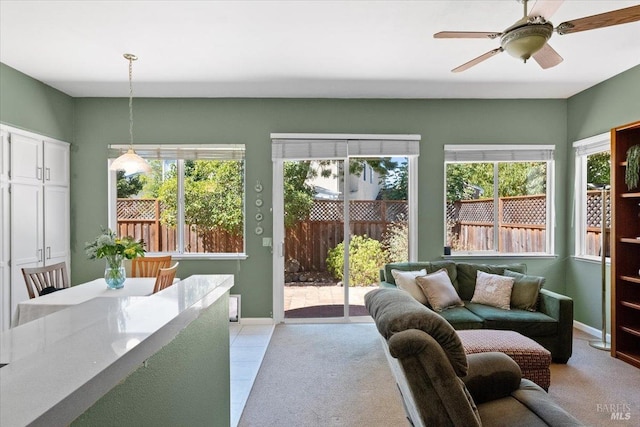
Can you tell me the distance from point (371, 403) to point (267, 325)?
2150mm

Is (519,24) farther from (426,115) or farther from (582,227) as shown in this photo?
(582,227)

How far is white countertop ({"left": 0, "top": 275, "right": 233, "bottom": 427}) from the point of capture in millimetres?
598

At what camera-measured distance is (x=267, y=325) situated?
4.65m

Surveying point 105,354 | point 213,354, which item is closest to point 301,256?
point 213,354

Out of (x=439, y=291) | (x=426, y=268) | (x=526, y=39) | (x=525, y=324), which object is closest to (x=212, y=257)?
(x=426, y=268)

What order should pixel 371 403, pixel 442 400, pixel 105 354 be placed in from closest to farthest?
pixel 105 354 → pixel 442 400 → pixel 371 403

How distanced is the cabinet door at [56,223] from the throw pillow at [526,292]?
5.10m

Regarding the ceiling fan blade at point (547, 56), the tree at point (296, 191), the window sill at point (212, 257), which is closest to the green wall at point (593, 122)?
the ceiling fan blade at point (547, 56)

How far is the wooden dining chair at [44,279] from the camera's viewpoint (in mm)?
3106

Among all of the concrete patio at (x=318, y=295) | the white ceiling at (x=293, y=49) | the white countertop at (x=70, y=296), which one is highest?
the white ceiling at (x=293, y=49)

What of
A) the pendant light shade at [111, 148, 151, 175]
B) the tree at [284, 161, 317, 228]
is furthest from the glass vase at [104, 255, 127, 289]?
the tree at [284, 161, 317, 228]

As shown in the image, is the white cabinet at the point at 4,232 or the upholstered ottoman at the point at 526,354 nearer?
the upholstered ottoman at the point at 526,354

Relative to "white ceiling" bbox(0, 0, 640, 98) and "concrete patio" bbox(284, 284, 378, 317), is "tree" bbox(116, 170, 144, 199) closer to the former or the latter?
"white ceiling" bbox(0, 0, 640, 98)

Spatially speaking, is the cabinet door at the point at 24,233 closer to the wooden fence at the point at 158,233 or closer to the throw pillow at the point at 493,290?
the wooden fence at the point at 158,233
